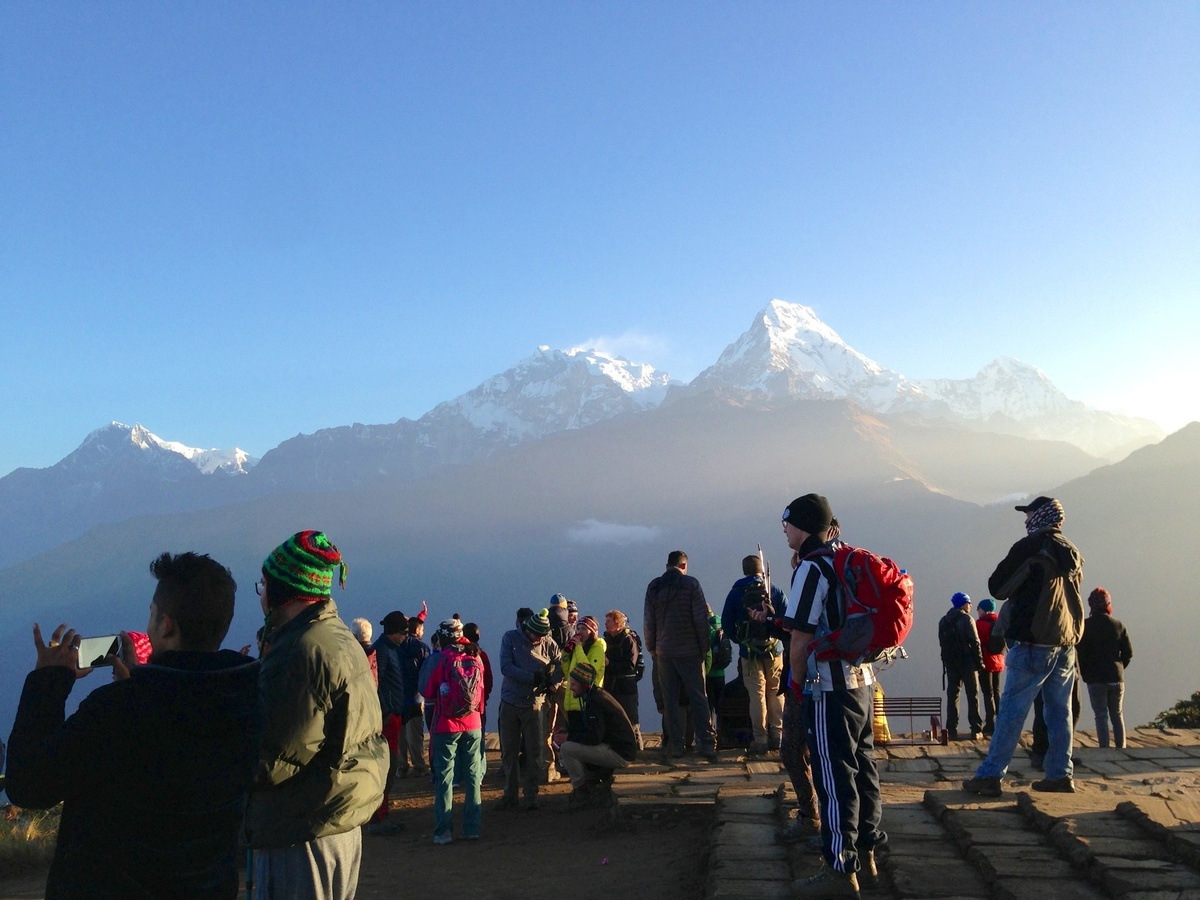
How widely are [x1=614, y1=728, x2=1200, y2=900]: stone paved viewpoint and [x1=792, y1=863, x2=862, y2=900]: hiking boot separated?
14.1 inches

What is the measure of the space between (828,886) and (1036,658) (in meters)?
2.72

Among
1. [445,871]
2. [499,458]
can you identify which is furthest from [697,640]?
[499,458]

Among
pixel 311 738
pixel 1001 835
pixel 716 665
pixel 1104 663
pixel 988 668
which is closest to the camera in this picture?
pixel 311 738

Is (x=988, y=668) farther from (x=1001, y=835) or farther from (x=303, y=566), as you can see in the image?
(x=303, y=566)

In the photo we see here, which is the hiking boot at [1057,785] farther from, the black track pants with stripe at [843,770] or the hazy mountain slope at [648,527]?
the hazy mountain slope at [648,527]

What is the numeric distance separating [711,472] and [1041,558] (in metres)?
164

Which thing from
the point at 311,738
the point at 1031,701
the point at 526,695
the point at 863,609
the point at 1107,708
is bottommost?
the point at 1107,708

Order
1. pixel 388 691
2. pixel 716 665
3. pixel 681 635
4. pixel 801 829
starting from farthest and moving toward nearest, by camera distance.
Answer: pixel 716 665, pixel 681 635, pixel 388 691, pixel 801 829

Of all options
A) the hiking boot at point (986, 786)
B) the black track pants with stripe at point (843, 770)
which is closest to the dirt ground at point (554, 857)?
the black track pants with stripe at point (843, 770)

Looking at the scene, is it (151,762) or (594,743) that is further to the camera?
(594,743)

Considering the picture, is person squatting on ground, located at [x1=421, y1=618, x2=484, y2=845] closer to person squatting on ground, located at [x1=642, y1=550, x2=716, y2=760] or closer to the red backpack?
person squatting on ground, located at [x1=642, y1=550, x2=716, y2=760]

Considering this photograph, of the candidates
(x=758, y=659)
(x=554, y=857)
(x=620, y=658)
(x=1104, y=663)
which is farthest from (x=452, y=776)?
(x=1104, y=663)

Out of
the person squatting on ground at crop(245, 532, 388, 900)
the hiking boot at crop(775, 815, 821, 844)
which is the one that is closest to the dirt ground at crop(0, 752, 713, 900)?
the hiking boot at crop(775, 815, 821, 844)

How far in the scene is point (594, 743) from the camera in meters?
8.00
